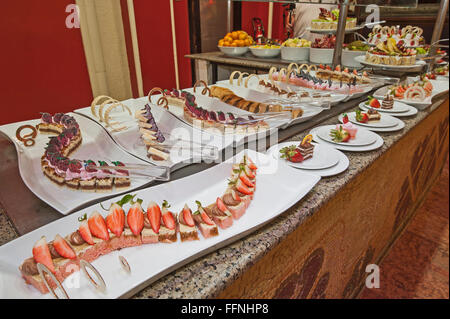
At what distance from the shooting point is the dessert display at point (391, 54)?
2162 mm

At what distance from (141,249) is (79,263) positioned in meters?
0.13

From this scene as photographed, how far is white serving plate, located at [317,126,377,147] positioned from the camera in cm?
125

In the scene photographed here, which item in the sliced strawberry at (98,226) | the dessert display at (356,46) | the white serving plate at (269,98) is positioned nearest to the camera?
the sliced strawberry at (98,226)

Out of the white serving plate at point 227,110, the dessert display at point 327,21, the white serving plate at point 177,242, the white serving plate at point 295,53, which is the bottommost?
the white serving plate at point 177,242

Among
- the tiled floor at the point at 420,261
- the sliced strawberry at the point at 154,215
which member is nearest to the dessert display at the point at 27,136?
the sliced strawberry at the point at 154,215

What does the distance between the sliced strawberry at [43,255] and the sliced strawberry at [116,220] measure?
14 cm

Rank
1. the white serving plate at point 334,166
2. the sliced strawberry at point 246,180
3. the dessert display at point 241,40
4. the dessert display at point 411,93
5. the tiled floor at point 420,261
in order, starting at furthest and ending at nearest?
the dessert display at point 241,40, the tiled floor at point 420,261, the dessert display at point 411,93, the white serving plate at point 334,166, the sliced strawberry at point 246,180

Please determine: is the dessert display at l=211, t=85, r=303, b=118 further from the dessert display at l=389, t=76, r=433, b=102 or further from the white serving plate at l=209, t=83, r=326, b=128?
the dessert display at l=389, t=76, r=433, b=102

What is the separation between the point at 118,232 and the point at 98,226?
0.17 ft

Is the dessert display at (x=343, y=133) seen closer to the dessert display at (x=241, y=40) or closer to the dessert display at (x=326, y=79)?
the dessert display at (x=326, y=79)

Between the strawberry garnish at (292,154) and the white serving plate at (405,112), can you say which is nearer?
the strawberry garnish at (292,154)

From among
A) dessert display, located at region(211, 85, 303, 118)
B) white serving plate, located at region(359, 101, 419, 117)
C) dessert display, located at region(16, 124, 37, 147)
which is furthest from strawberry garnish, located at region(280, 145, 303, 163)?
dessert display, located at region(16, 124, 37, 147)

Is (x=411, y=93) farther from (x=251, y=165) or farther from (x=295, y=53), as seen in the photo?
(x=251, y=165)

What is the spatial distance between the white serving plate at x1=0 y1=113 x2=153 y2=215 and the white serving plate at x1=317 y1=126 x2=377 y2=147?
81 centimetres
